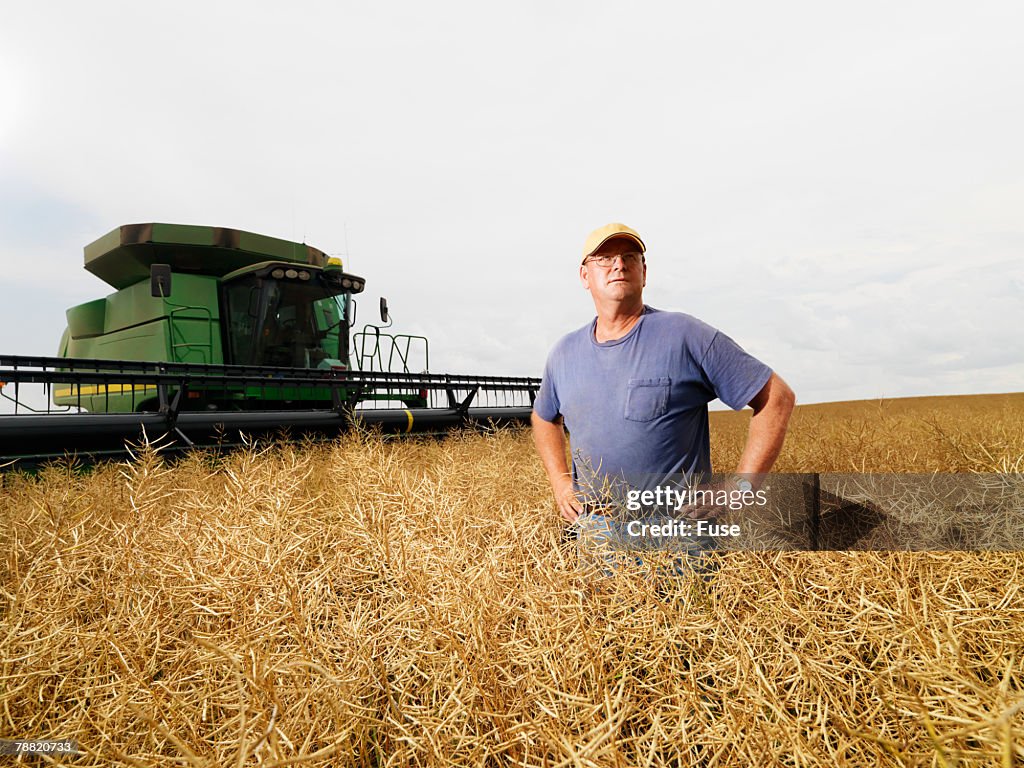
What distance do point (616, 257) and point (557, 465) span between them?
2.83ft

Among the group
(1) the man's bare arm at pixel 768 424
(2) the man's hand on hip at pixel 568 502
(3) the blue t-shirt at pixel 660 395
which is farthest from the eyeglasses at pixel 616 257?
(2) the man's hand on hip at pixel 568 502

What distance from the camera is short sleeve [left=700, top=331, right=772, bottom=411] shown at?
200 centimetres

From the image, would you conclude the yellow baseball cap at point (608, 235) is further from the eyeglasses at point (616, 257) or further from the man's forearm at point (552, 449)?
the man's forearm at point (552, 449)

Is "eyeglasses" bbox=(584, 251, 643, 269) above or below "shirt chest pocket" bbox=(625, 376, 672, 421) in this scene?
above

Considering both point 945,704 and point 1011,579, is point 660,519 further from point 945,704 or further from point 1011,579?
point 1011,579

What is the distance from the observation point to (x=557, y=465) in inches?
90.8

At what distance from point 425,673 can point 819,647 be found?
0.91 meters

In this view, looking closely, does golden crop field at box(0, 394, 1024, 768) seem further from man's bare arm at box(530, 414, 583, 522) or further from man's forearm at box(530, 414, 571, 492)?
man's forearm at box(530, 414, 571, 492)

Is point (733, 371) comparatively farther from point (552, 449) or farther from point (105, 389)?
point (105, 389)

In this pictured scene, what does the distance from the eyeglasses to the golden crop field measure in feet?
3.28

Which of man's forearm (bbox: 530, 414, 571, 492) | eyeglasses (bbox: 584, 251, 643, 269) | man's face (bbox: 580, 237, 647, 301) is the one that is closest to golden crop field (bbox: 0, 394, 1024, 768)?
man's forearm (bbox: 530, 414, 571, 492)

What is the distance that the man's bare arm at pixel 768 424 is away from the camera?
6.41ft

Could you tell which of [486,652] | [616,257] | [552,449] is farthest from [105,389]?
[486,652]

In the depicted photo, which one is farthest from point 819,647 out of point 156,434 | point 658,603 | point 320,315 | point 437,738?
point 320,315
